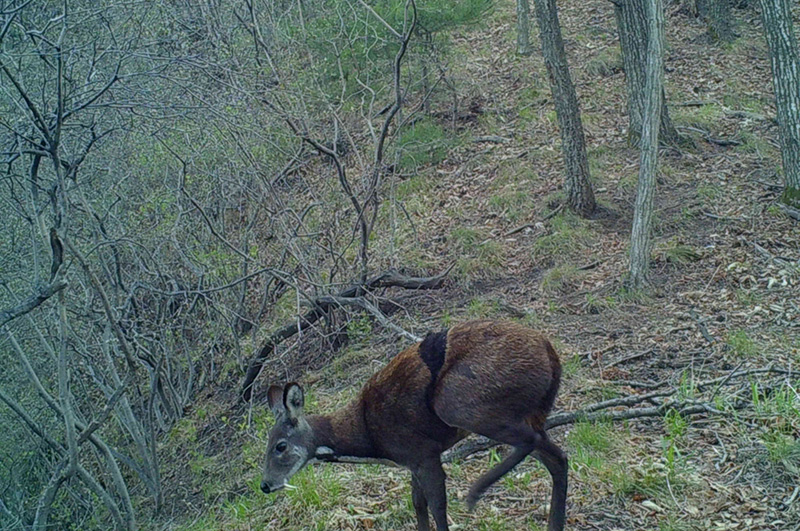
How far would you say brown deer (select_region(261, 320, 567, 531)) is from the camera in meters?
5.13

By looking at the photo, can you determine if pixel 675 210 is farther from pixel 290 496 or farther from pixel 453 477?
pixel 290 496

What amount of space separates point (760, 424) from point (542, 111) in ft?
38.4

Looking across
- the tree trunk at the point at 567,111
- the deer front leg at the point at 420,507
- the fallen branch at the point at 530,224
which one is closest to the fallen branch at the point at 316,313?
the fallen branch at the point at 530,224

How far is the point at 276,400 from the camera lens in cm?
583

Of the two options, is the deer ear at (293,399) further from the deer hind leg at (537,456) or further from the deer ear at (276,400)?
the deer hind leg at (537,456)

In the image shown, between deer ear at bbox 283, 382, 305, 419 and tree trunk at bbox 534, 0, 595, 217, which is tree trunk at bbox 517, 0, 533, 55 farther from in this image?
deer ear at bbox 283, 382, 305, 419

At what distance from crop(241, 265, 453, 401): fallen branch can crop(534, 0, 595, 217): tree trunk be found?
2.74 metres

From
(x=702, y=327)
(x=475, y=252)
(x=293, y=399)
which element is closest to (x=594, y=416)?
(x=702, y=327)

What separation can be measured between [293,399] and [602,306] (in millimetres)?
5176

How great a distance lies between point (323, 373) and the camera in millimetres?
10266

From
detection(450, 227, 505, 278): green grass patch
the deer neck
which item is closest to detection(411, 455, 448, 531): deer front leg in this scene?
the deer neck

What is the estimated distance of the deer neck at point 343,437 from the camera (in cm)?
561

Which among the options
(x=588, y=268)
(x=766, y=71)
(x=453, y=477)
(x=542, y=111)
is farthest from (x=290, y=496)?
(x=766, y=71)

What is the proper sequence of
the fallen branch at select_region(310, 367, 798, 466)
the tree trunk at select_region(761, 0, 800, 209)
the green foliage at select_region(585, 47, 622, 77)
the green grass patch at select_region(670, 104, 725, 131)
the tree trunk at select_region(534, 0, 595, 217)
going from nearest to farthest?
1. the fallen branch at select_region(310, 367, 798, 466)
2. the tree trunk at select_region(761, 0, 800, 209)
3. the tree trunk at select_region(534, 0, 595, 217)
4. the green grass patch at select_region(670, 104, 725, 131)
5. the green foliage at select_region(585, 47, 622, 77)
